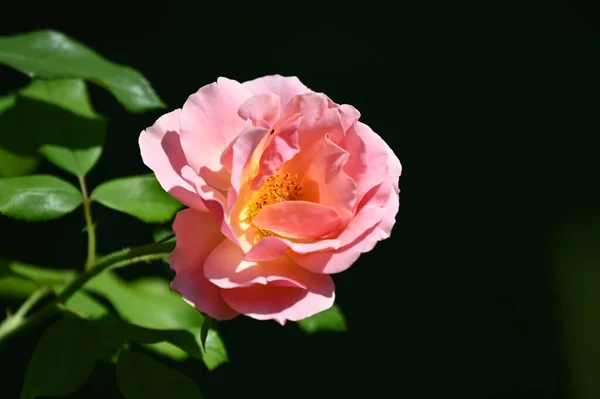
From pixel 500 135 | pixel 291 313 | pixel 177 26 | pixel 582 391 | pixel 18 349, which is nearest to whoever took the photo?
pixel 291 313

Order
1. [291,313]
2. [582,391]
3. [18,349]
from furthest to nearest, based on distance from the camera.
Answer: [582,391], [18,349], [291,313]

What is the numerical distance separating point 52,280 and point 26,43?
26 cm

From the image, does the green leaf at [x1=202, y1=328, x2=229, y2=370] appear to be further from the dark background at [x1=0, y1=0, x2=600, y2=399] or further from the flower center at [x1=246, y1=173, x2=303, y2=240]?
the dark background at [x1=0, y1=0, x2=600, y2=399]

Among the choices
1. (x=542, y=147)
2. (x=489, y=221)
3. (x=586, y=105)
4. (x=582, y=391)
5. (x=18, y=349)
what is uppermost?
(x=586, y=105)

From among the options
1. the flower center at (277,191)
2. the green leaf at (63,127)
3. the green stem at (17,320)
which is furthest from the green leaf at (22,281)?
the flower center at (277,191)

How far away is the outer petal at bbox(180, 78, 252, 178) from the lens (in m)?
0.57

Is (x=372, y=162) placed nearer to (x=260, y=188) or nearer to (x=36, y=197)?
(x=260, y=188)

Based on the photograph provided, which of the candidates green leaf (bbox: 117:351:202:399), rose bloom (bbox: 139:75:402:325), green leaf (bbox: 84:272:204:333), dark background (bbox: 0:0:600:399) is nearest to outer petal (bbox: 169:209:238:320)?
rose bloom (bbox: 139:75:402:325)

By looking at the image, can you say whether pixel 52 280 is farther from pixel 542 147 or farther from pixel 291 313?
pixel 542 147

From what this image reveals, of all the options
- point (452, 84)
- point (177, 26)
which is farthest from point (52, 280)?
point (452, 84)

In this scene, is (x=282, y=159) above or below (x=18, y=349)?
above

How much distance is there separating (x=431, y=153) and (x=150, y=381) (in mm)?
1641

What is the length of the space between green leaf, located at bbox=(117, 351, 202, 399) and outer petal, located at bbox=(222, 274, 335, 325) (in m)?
0.11

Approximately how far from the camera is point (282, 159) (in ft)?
1.92
